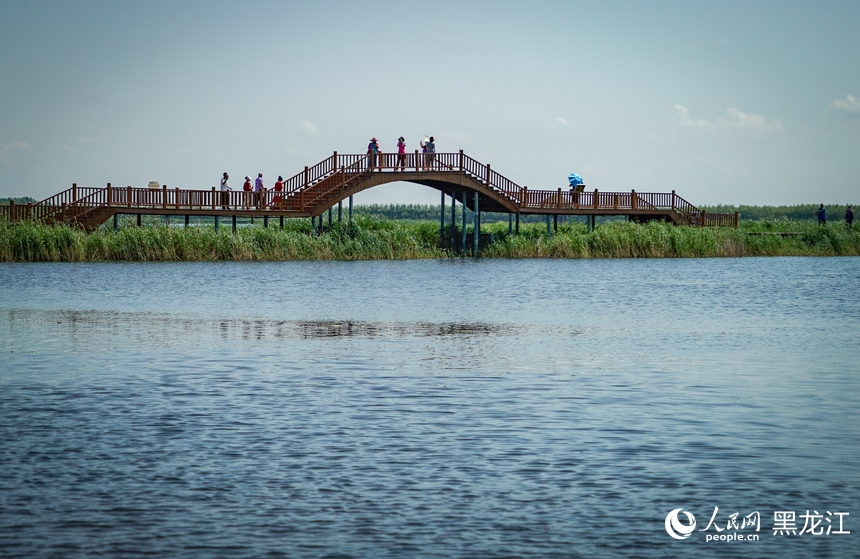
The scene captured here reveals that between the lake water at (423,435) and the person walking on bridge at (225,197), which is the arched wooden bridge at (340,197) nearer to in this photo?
the person walking on bridge at (225,197)

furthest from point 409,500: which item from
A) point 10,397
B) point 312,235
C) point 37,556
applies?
point 312,235

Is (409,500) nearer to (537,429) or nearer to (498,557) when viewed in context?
(498,557)

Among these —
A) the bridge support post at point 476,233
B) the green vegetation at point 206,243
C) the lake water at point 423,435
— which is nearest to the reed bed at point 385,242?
the green vegetation at point 206,243

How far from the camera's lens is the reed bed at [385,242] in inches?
2023

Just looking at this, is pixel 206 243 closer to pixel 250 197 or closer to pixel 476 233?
pixel 250 197

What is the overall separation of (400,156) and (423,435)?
1845 inches

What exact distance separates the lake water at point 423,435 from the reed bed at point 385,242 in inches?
958

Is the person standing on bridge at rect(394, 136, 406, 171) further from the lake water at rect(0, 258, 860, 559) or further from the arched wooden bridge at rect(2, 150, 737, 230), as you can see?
the lake water at rect(0, 258, 860, 559)

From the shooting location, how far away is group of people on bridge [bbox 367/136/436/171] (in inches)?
2324

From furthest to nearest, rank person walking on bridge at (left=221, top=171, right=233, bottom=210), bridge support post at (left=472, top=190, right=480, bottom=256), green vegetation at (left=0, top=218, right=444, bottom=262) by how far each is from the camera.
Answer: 1. bridge support post at (left=472, top=190, right=480, bottom=256)
2. person walking on bridge at (left=221, top=171, right=233, bottom=210)
3. green vegetation at (left=0, top=218, right=444, bottom=262)

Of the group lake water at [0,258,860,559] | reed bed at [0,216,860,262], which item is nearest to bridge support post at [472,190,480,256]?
reed bed at [0,216,860,262]

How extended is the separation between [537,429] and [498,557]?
4642mm

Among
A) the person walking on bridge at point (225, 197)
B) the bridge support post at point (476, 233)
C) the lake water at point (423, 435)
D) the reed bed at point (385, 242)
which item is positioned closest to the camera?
the lake water at point (423, 435)

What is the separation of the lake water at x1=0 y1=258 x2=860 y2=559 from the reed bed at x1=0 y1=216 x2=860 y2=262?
24337 mm
